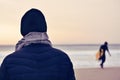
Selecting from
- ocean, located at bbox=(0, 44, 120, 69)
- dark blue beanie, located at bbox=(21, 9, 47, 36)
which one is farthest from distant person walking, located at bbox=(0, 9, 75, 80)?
ocean, located at bbox=(0, 44, 120, 69)

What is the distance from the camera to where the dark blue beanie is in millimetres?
3373

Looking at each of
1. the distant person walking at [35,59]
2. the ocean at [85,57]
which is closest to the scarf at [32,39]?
the distant person walking at [35,59]

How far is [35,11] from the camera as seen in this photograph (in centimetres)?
344

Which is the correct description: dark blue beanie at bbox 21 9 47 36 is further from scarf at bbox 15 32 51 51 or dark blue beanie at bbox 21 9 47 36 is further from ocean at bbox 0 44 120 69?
ocean at bbox 0 44 120 69

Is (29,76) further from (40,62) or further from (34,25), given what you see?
(34,25)

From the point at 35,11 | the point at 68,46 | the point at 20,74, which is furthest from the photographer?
the point at 68,46

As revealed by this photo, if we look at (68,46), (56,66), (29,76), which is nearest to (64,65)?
(56,66)

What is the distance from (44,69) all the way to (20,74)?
7.4 inches

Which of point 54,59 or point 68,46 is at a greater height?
point 54,59

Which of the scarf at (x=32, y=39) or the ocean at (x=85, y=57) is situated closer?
the scarf at (x=32, y=39)

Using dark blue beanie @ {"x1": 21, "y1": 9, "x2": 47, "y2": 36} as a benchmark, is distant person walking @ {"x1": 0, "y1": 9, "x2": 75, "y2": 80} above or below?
below

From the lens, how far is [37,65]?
327 cm

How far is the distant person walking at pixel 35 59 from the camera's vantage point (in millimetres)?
3221

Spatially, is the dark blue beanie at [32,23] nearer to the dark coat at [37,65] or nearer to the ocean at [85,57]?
the dark coat at [37,65]
